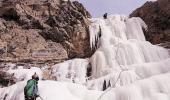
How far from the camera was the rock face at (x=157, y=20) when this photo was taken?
25995 millimetres

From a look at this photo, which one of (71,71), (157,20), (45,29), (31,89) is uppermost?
(157,20)

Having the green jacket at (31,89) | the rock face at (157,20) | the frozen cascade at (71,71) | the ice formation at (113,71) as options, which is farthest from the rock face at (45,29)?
the green jacket at (31,89)

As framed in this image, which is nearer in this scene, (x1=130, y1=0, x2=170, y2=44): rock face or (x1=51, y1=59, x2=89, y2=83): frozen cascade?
(x1=51, y1=59, x2=89, y2=83): frozen cascade

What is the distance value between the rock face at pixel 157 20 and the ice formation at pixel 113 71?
0.52 meters

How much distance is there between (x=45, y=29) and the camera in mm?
25344

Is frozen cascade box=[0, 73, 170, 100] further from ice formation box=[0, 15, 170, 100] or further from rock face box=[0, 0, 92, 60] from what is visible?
rock face box=[0, 0, 92, 60]

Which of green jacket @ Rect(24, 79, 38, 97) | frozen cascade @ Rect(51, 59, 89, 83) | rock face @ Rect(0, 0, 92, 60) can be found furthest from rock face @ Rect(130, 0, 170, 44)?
green jacket @ Rect(24, 79, 38, 97)

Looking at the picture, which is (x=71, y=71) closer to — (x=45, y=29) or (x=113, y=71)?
(x=113, y=71)

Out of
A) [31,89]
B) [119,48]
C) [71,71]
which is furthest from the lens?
[119,48]

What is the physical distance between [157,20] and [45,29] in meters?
7.19

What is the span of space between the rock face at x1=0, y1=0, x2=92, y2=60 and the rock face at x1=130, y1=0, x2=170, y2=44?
416 cm

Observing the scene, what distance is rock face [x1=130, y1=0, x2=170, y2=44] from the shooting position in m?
26.0

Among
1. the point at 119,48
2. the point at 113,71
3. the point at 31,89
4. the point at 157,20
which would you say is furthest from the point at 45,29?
the point at 31,89

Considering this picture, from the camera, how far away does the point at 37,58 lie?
23594mm
